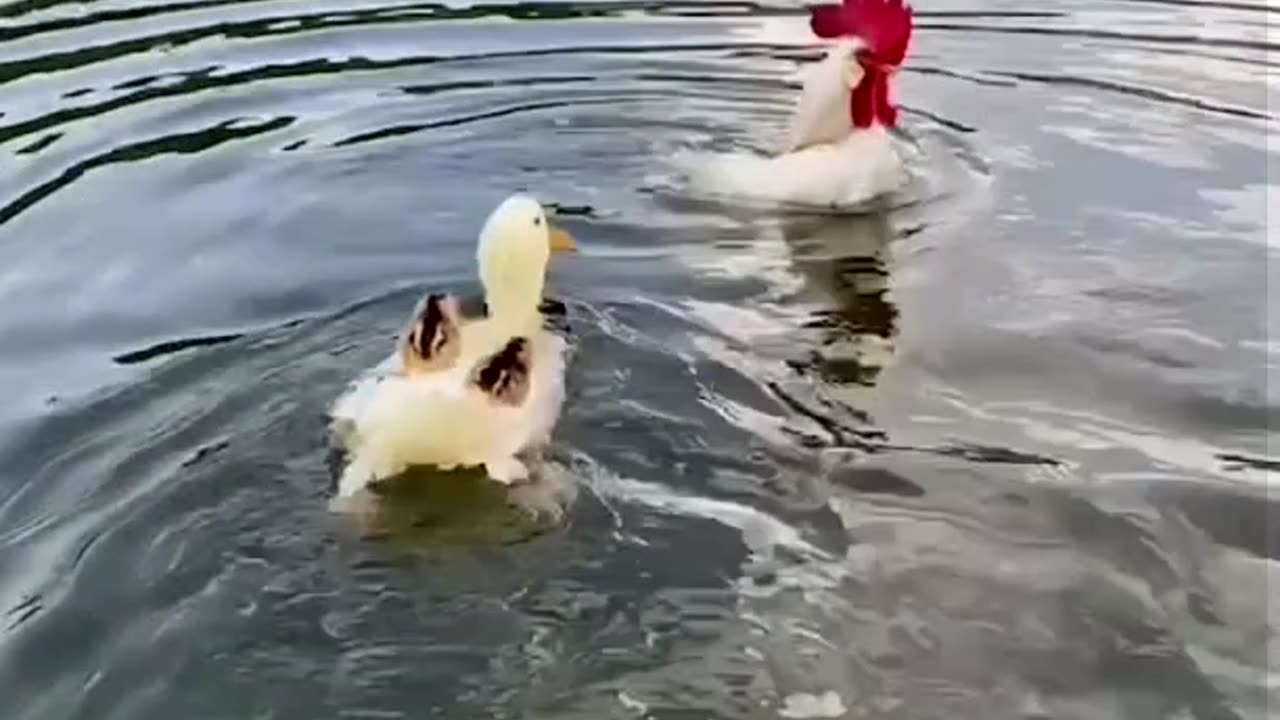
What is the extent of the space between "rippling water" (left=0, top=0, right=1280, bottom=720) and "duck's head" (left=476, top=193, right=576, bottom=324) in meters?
0.23

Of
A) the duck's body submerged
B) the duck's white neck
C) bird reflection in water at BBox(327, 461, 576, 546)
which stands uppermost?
the duck's white neck

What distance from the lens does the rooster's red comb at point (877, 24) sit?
608 cm

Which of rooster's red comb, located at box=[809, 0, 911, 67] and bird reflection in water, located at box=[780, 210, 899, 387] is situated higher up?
rooster's red comb, located at box=[809, 0, 911, 67]

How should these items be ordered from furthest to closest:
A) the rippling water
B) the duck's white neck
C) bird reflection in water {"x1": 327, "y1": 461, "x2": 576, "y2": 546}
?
the duck's white neck, bird reflection in water {"x1": 327, "y1": 461, "x2": 576, "y2": 546}, the rippling water

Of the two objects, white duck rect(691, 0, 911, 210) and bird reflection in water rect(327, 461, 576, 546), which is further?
white duck rect(691, 0, 911, 210)

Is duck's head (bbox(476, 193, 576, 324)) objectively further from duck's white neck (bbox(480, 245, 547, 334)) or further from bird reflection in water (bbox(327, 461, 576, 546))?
bird reflection in water (bbox(327, 461, 576, 546))

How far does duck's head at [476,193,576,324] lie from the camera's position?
15.9 feet

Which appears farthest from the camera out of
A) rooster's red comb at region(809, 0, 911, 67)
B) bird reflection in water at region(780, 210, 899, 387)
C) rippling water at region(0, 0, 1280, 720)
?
rooster's red comb at region(809, 0, 911, 67)

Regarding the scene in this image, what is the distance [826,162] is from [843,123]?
147 millimetres

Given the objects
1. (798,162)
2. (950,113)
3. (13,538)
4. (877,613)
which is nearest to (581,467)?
(877,613)

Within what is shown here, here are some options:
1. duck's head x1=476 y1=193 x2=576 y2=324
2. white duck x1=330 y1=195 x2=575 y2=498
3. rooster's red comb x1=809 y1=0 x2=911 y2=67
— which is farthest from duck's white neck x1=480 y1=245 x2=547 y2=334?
rooster's red comb x1=809 y1=0 x2=911 y2=67

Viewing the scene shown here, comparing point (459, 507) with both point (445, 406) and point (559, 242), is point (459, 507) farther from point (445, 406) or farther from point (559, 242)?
point (559, 242)

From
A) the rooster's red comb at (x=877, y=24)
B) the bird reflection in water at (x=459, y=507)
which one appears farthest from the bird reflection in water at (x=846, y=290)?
the bird reflection in water at (x=459, y=507)

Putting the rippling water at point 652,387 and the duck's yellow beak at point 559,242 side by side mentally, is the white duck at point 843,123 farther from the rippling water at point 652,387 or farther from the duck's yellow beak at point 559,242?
the duck's yellow beak at point 559,242
